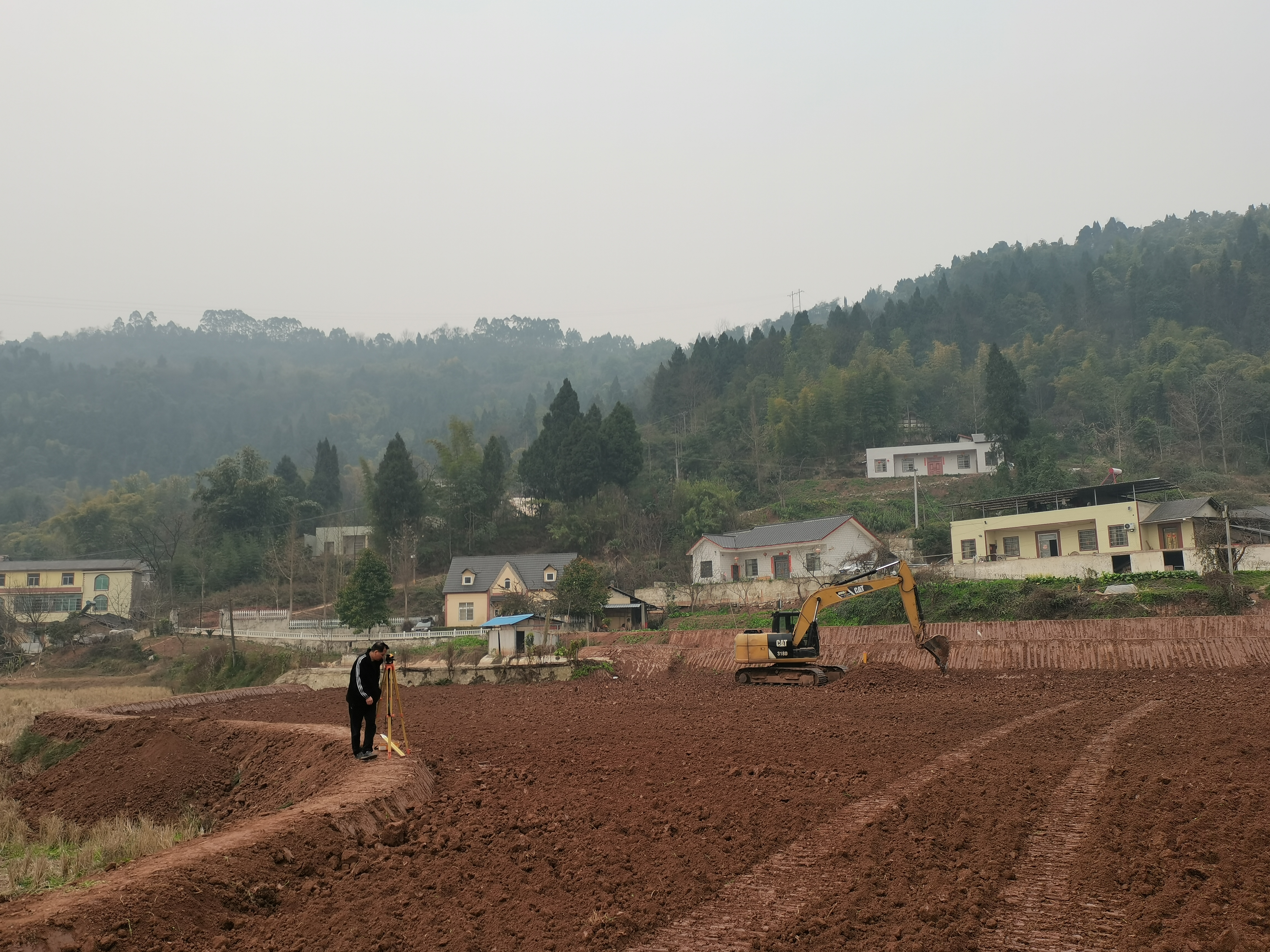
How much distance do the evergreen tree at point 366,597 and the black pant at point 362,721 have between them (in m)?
36.2

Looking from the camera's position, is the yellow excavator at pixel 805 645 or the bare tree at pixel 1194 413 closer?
the yellow excavator at pixel 805 645

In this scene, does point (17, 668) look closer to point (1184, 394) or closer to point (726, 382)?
point (726, 382)

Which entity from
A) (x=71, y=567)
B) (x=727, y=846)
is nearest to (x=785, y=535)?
(x=727, y=846)

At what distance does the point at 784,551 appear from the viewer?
168 ft

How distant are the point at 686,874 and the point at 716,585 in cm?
4058

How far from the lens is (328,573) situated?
6506 cm

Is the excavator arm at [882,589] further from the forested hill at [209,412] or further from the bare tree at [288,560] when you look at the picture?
the forested hill at [209,412]

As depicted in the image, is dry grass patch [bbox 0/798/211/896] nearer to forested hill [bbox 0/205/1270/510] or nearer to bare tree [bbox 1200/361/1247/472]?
forested hill [bbox 0/205/1270/510]

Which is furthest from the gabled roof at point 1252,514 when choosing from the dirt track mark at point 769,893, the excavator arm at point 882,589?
the dirt track mark at point 769,893

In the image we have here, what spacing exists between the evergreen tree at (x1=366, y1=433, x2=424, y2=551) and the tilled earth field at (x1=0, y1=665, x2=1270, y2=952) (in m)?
51.3

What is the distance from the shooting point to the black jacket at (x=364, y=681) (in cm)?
1130

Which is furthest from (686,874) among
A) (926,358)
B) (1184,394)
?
(926,358)

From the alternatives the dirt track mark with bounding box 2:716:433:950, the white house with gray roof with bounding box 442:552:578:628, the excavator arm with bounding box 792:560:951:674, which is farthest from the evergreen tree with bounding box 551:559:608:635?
the dirt track mark with bounding box 2:716:433:950

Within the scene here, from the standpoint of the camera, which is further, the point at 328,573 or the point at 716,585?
the point at 328,573
